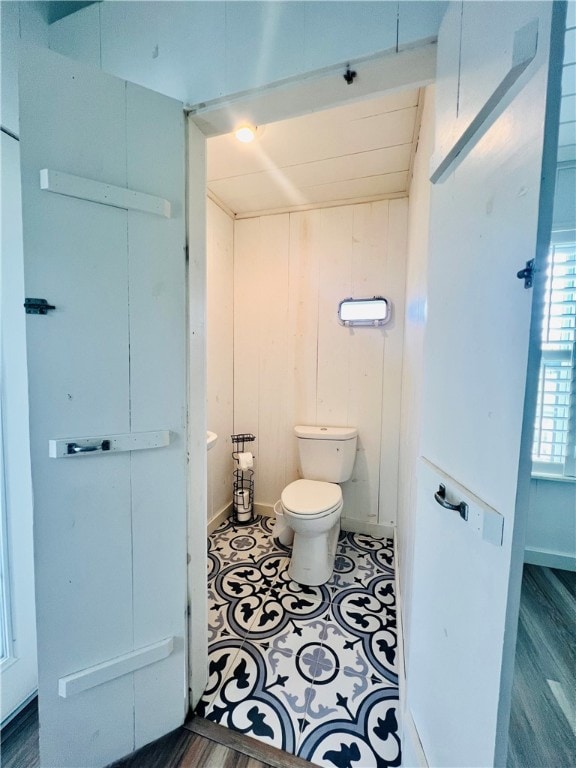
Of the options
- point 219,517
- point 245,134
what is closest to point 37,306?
point 245,134

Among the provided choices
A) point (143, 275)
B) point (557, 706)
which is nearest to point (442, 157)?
point (143, 275)

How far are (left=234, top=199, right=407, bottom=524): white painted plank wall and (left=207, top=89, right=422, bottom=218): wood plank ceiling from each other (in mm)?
146

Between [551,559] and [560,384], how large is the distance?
3.38 ft

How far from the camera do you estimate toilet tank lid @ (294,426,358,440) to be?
198 cm

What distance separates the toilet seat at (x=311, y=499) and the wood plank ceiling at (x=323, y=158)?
1.80 meters

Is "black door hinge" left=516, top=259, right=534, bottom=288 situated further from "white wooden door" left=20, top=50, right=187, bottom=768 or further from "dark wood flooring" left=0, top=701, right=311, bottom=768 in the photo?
"dark wood flooring" left=0, top=701, right=311, bottom=768

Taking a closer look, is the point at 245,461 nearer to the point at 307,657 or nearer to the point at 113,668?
the point at 307,657

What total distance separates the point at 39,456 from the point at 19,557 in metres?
0.61

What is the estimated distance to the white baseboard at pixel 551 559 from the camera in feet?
5.36

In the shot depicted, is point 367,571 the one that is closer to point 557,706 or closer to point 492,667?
point 557,706

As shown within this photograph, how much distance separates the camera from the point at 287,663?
1.20 metres

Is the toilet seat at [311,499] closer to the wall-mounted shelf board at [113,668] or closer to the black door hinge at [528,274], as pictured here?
the wall-mounted shelf board at [113,668]

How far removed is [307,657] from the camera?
1229 millimetres

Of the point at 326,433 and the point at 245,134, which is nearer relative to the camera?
the point at 245,134
